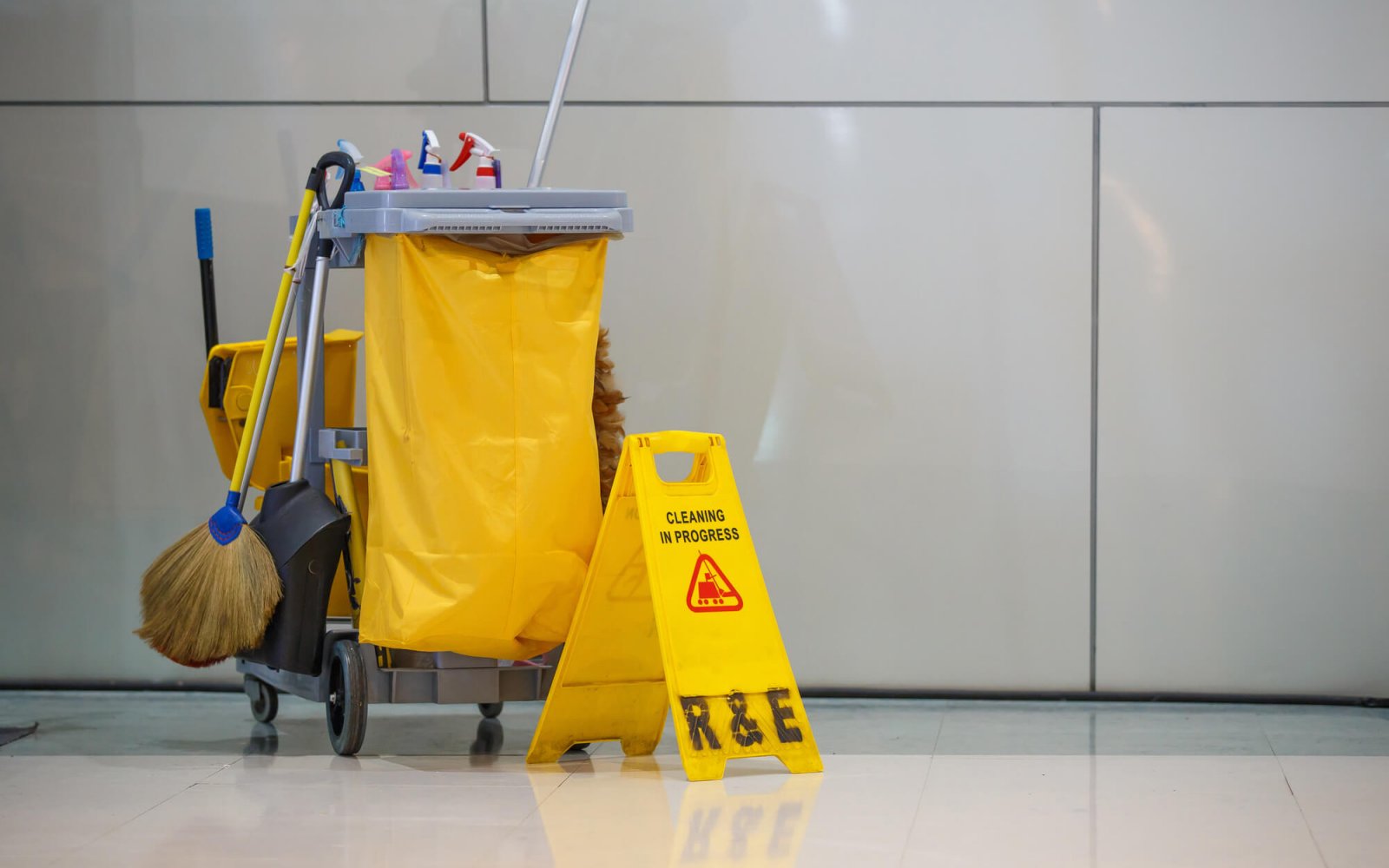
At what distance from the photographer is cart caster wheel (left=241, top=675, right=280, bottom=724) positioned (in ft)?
14.1

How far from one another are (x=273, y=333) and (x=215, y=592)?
0.67 m

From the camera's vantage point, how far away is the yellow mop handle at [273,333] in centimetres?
382

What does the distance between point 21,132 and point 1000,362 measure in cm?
313

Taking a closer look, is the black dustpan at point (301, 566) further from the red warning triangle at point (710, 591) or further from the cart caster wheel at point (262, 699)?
the red warning triangle at point (710, 591)

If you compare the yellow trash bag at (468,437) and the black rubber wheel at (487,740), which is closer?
the yellow trash bag at (468,437)

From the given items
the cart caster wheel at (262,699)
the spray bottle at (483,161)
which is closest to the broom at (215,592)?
the spray bottle at (483,161)

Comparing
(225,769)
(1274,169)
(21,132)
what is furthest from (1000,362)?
(21,132)

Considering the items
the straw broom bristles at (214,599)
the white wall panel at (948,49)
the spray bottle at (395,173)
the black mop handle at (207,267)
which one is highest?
the white wall panel at (948,49)

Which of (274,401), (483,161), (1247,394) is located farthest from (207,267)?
(1247,394)

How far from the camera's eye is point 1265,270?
459 centimetres

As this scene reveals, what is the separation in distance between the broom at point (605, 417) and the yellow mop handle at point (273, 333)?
80cm

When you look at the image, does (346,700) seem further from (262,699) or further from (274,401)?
(274,401)

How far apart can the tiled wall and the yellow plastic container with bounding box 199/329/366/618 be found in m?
0.62

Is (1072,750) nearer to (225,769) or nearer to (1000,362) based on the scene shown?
(1000,362)
